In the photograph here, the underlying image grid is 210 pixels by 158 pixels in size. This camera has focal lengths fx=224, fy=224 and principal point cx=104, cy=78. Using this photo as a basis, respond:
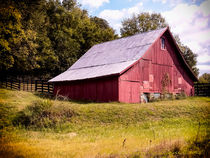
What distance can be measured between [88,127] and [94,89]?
8524 mm

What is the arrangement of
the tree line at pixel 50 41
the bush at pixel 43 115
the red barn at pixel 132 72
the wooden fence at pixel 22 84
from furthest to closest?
the tree line at pixel 50 41 → the wooden fence at pixel 22 84 → the red barn at pixel 132 72 → the bush at pixel 43 115

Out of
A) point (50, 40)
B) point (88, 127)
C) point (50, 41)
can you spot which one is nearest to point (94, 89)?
point (88, 127)

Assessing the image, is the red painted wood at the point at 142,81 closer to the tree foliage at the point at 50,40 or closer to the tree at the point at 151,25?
the tree foliage at the point at 50,40

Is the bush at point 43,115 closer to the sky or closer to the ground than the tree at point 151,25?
closer to the ground

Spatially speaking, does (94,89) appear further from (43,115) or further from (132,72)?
(43,115)

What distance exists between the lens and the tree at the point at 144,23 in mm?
46250

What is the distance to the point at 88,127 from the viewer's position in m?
12.1

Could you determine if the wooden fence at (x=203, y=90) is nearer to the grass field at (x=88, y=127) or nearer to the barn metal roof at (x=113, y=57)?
the barn metal roof at (x=113, y=57)

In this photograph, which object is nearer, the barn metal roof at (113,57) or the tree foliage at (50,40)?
the barn metal roof at (113,57)

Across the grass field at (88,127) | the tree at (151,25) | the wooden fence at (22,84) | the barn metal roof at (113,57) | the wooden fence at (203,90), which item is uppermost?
the tree at (151,25)

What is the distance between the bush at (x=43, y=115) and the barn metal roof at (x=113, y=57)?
6.18 metres

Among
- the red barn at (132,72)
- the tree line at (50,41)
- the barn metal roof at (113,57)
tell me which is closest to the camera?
the red barn at (132,72)

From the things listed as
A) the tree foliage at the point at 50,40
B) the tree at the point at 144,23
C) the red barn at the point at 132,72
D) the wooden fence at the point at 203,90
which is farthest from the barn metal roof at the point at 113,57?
the tree at the point at 144,23

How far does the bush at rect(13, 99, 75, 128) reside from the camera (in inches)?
495
